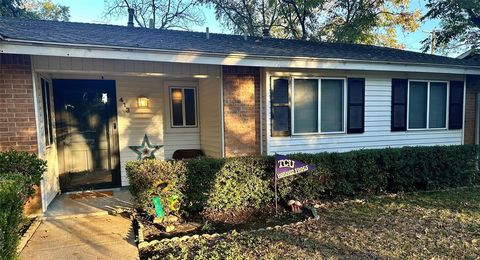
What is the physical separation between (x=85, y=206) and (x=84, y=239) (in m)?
1.44

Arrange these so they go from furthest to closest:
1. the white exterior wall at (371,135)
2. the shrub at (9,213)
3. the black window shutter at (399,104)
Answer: the black window shutter at (399,104) < the white exterior wall at (371,135) < the shrub at (9,213)

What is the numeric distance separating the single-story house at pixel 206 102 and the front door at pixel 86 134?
0.02m

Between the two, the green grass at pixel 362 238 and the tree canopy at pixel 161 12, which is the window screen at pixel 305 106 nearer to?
the green grass at pixel 362 238

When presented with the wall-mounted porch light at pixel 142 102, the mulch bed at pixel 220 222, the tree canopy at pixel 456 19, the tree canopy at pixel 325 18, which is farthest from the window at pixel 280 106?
the tree canopy at pixel 456 19

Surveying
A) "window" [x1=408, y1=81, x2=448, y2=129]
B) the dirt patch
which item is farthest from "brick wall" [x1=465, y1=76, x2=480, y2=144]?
the dirt patch

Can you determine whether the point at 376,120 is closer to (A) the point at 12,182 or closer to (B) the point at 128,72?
(B) the point at 128,72

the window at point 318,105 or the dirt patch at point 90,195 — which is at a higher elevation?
the window at point 318,105

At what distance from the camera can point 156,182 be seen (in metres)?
4.35

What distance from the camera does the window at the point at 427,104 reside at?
24.2 feet

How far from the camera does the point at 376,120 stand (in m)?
7.10

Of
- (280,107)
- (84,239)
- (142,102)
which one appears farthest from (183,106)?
(84,239)

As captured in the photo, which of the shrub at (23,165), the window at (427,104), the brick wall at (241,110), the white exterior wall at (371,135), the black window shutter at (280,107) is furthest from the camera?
the window at (427,104)

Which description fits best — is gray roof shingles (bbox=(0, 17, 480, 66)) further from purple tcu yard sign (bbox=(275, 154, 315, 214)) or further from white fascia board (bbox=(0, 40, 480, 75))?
purple tcu yard sign (bbox=(275, 154, 315, 214))

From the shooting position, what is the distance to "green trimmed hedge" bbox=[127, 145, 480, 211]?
4.68 meters
